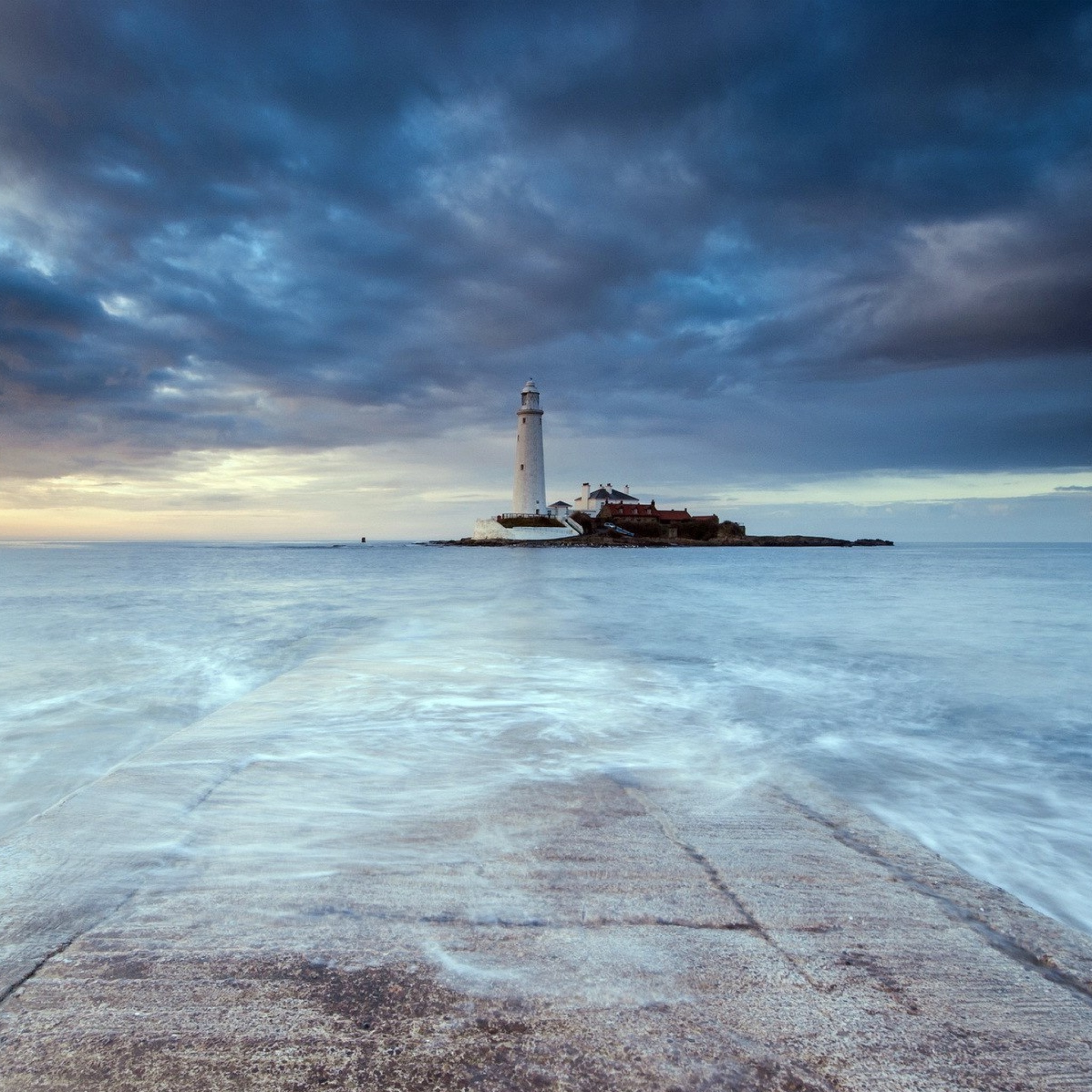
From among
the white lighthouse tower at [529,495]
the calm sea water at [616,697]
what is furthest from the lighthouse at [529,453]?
the calm sea water at [616,697]

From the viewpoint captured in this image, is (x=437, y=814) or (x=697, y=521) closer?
(x=437, y=814)

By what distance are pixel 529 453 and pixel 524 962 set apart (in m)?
56.7

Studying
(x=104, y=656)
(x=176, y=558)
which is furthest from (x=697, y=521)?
(x=104, y=656)

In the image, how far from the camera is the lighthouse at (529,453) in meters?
56.9

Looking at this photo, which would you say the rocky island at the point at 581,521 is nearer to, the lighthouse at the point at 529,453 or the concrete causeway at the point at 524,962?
the lighthouse at the point at 529,453

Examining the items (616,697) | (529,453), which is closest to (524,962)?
(616,697)

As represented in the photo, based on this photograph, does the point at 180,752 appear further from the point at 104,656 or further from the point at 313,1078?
the point at 104,656

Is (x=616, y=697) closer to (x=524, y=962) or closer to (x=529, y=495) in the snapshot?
(x=524, y=962)

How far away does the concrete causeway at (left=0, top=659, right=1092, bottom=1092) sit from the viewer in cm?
132

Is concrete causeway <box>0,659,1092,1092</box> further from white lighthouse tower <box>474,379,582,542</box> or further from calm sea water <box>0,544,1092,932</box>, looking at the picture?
white lighthouse tower <box>474,379,582,542</box>

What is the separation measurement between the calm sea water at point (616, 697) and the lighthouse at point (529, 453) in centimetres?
4022

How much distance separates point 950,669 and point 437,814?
8.08m

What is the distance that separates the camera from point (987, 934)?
1928 millimetres

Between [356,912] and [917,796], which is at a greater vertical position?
[356,912]
